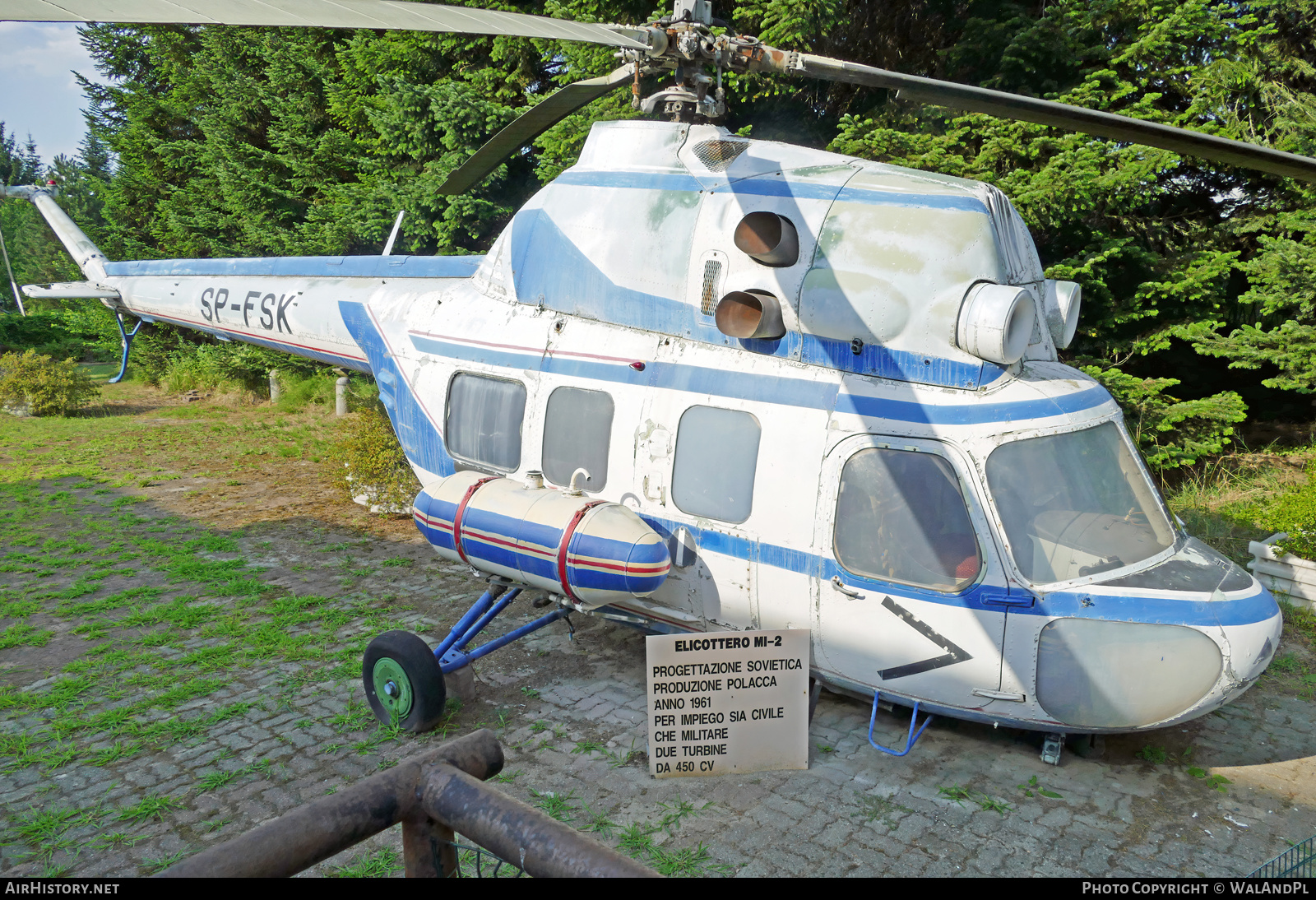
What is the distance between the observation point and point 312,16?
9.56 ft

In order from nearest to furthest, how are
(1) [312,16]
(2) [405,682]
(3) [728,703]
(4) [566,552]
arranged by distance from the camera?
(1) [312,16]
(3) [728,703]
(4) [566,552]
(2) [405,682]

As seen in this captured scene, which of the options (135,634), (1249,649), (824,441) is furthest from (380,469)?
(1249,649)

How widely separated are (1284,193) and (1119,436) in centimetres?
667

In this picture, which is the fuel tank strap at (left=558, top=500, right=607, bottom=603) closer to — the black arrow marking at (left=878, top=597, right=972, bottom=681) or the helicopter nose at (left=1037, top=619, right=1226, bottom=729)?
the black arrow marking at (left=878, top=597, right=972, bottom=681)

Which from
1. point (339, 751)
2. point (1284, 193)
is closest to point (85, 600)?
point (339, 751)

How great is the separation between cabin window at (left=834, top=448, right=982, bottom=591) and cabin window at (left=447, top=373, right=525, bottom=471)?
2.38 metres

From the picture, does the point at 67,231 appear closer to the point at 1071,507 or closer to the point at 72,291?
the point at 72,291

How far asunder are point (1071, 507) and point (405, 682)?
397 centimetres

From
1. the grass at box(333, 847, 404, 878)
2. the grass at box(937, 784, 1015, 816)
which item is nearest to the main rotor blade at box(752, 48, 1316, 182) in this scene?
the grass at box(937, 784, 1015, 816)

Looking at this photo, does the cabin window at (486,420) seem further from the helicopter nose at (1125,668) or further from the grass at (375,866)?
the helicopter nose at (1125,668)

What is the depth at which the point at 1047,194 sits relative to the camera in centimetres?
838

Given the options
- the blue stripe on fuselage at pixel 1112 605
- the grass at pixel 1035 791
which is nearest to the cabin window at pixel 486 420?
the blue stripe on fuselage at pixel 1112 605

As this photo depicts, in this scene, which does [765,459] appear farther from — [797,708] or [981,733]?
[981,733]

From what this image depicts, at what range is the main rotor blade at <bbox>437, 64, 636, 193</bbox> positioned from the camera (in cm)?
507
